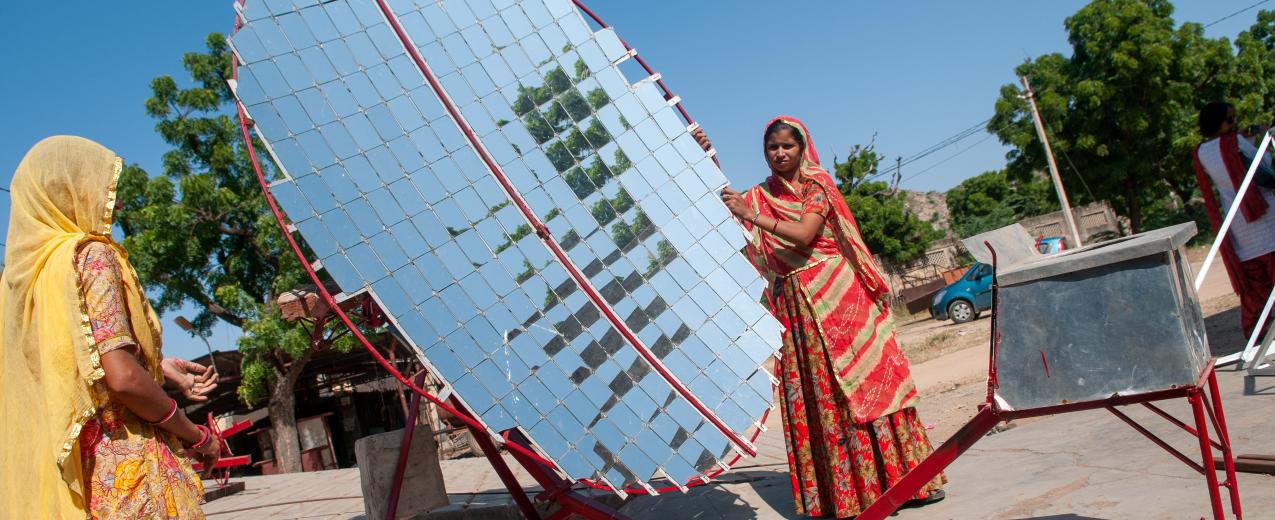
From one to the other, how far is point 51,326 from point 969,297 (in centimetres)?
1839

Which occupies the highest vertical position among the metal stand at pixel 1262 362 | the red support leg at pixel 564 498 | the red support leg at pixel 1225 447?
the red support leg at pixel 564 498

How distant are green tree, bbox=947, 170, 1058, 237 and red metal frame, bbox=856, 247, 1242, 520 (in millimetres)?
39727

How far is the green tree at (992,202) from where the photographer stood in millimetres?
43688

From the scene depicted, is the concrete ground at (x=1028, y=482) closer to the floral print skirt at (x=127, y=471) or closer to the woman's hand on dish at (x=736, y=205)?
the woman's hand on dish at (x=736, y=205)

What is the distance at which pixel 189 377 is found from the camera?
3.03 metres

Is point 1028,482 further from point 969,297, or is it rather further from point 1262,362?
point 969,297

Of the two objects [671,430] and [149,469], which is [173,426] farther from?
[671,430]

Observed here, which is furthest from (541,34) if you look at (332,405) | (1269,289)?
(332,405)

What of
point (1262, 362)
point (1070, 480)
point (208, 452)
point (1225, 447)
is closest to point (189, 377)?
point (208, 452)

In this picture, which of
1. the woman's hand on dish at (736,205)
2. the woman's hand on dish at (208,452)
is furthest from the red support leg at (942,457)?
the woman's hand on dish at (208,452)

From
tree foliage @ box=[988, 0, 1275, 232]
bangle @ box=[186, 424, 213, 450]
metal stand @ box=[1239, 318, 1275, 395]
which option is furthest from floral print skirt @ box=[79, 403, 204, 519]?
tree foliage @ box=[988, 0, 1275, 232]

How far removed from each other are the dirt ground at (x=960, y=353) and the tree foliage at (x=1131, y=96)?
7.45m

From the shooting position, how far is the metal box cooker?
2408mm

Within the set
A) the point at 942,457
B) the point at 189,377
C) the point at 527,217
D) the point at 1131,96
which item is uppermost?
the point at 1131,96
